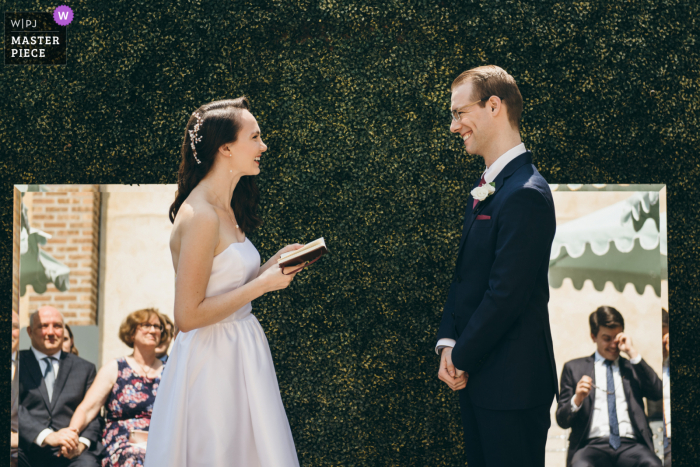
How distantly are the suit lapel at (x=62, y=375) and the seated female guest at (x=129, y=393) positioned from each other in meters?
0.18

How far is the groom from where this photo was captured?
217cm

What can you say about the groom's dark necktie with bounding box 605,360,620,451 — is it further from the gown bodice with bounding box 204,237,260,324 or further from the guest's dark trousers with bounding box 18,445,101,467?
the guest's dark trousers with bounding box 18,445,101,467

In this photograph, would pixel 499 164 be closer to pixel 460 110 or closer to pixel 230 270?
pixel 460 110

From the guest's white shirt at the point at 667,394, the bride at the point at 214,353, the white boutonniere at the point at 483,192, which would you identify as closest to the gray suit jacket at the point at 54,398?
the bride at the point at 214,353

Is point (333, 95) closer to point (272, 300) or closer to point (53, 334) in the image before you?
point (272, 300)

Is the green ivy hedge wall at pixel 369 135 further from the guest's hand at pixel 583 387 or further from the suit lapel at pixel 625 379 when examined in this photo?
the guest's hand at pixel 583 387

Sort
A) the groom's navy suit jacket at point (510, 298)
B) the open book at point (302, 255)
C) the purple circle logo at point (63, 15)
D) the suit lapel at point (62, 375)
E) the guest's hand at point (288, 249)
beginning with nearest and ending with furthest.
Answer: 1. the groom's navy suit jacket at point (510, 298)
2. the open book at point (302, 255)
3. the guest's hand at point (288, 249)
4. the suit lapel at point (62, 375)
5. the purple circle logo at point (63, 15)

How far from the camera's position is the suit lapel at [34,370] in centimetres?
368

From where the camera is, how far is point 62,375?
12.0 feet

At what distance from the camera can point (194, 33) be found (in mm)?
3836

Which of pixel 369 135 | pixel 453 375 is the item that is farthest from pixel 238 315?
pixel 369 135

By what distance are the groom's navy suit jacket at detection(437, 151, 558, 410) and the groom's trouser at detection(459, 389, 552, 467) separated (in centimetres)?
5

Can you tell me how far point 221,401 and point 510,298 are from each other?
1241 mm

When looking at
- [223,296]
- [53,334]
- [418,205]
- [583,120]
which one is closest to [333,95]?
[418,205]
